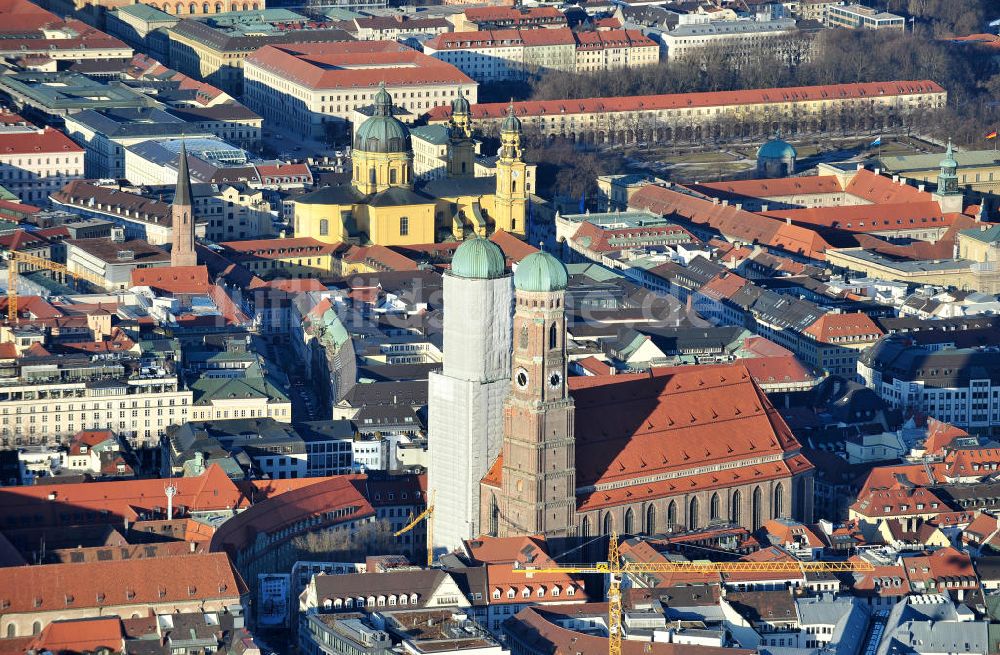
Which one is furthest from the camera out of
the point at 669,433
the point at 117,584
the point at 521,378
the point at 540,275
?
the point at 669,433

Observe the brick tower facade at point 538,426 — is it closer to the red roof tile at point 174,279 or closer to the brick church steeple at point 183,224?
the red roof tile at point 174,279

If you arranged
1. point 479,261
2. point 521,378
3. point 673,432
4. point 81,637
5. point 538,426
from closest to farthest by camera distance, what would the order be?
1. point 81,637
2. point 521,378
3. point 538,426
4. point 479,261
5. point 673,432

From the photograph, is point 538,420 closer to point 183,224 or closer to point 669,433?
point 669,433

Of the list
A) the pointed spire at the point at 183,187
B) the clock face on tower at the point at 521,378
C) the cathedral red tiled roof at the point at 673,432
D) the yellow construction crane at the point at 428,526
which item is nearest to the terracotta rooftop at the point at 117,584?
the yellow construction crane at the point at 428,526

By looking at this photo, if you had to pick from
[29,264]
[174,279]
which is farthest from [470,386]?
[29,264]

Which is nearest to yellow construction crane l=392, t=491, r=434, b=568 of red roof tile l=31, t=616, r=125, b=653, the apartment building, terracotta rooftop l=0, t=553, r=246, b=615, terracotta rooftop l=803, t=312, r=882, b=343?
terracotta rooftop l=0, t=553, r=246, b=615
